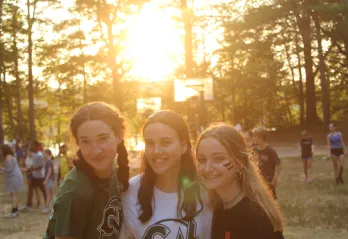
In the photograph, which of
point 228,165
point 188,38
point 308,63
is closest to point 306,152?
point 188,38

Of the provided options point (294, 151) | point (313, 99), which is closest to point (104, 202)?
point (294, 151)

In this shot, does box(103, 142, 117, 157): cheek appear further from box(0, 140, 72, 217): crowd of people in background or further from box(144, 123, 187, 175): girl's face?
box(0, 140, 72, 217): crowd of people in background

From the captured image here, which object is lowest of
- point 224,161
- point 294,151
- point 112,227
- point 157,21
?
point 294,151

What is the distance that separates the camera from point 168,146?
3473 millimetres

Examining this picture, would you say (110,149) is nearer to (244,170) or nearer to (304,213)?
(244,170)

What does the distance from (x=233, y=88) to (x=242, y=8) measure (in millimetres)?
14353

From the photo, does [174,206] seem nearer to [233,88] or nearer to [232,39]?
[232,39]

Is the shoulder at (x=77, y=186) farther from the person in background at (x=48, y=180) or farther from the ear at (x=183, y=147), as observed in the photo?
the person in background at (x=48, y=180)

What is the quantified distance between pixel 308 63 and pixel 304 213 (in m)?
31.0

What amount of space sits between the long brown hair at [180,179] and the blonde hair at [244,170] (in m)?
0.15

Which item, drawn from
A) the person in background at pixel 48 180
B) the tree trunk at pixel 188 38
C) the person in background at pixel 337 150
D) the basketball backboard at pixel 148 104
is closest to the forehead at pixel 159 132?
the person in background at pixel 48 180

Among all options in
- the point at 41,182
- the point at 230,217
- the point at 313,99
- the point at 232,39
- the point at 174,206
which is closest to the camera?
the point at 230,217

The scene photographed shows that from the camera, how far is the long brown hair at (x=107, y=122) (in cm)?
341

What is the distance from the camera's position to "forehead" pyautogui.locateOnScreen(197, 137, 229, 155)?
128 inches
